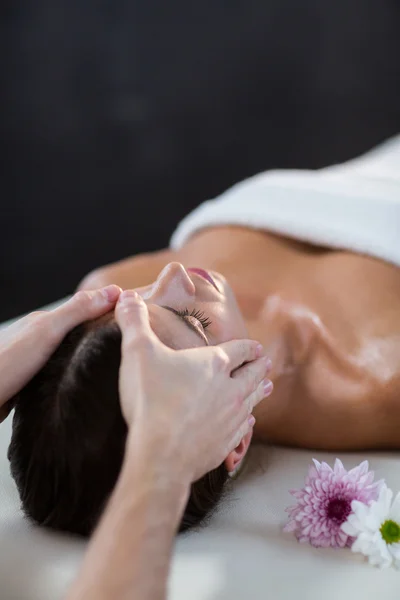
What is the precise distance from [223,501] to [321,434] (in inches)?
9.8

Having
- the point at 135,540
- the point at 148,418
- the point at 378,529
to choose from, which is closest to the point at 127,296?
the point at 148,418

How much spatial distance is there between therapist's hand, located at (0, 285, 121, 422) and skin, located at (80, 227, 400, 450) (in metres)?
0.13

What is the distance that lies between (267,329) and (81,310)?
48 cm

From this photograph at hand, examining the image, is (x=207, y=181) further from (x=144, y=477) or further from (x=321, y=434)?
(x=144, y=477)

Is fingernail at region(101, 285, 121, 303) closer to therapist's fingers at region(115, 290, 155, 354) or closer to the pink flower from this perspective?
therapist's fingers at region(115, 290, 155, 354)

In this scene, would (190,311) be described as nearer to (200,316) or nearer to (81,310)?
(200,316)

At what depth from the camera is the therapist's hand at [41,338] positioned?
993 millimetres

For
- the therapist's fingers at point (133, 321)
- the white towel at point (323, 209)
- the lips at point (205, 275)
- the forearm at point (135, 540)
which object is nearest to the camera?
the forearm at point (135, 540)

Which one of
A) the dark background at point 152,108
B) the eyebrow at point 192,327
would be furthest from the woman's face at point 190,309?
the dark background at point 152,108

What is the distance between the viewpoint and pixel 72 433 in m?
0.90

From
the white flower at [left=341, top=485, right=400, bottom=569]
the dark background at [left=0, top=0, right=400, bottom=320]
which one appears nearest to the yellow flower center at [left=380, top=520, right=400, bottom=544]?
the white flower at [left=341, top=485, right=400, bottom=569]

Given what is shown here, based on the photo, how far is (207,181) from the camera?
2.59 m

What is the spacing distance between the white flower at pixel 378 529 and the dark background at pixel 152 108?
155 cm

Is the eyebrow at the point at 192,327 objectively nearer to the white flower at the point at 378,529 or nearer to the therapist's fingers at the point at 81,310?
the therapist's fingers at the point at 81,310
